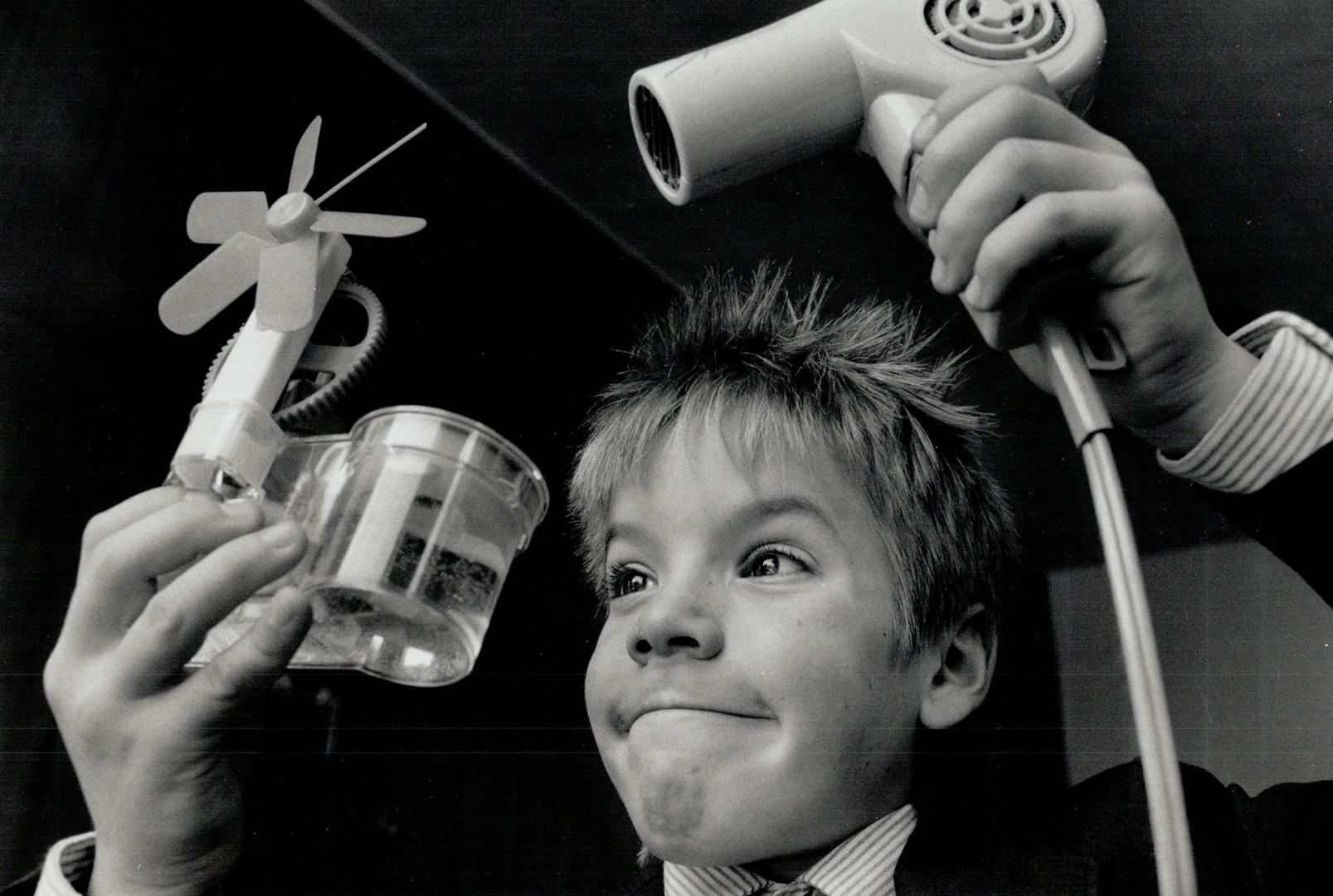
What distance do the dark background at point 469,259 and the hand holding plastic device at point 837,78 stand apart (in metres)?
0.24

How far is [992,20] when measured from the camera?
791 mm

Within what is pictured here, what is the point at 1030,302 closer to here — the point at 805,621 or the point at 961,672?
the point at 805,621

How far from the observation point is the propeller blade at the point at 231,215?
34.3 inches

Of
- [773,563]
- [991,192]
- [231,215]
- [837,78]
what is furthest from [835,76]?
[231,215]

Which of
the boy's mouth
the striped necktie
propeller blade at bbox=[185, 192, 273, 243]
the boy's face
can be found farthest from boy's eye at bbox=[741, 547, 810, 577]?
propeller blade at bbox=[185, 192, 273, 243]

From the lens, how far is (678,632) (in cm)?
77

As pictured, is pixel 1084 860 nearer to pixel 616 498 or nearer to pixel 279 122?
pixel 616 498

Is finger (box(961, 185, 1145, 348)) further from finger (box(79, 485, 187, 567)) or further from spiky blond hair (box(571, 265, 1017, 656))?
finger (box(79, 485, 187, 567))

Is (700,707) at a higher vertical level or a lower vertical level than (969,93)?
lower

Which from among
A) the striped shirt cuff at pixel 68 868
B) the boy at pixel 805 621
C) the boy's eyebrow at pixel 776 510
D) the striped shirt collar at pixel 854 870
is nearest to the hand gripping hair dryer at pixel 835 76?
the boy at pixel 805 621

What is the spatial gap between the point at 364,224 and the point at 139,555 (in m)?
0.28

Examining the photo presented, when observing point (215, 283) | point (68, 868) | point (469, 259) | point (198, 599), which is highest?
point (215, 283)

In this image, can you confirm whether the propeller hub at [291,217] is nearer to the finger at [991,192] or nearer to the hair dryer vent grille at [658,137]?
the hair dryer vent grille at [658,137]

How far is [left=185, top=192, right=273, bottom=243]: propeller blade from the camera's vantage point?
87 centimetres
